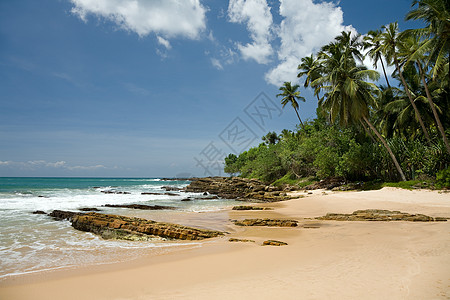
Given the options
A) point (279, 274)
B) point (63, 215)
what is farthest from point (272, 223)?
point (63, 215)

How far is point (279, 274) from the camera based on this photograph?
413 centimetres

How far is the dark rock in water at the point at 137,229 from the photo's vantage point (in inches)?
314

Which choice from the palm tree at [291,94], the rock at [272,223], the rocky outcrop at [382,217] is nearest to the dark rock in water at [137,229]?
the rock at [272,223]

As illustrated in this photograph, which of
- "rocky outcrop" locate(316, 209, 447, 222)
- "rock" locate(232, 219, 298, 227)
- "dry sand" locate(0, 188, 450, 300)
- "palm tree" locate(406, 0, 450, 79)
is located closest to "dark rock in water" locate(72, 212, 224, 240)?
"dry sand" locate(0, 188, 450, 300)

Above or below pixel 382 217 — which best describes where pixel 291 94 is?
above

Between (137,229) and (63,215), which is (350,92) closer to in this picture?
(137,229)

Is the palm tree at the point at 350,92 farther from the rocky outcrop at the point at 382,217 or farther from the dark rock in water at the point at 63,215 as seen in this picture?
the dark rock in water at the point at 63,215

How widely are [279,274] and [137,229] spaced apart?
579 cm

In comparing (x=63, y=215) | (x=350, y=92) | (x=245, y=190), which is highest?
(x=350, y=92)

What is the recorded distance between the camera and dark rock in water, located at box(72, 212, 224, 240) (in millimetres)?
7969

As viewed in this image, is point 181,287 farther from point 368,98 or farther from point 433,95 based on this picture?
point 433,95

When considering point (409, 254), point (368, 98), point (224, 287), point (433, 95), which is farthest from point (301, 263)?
point (433, 95)

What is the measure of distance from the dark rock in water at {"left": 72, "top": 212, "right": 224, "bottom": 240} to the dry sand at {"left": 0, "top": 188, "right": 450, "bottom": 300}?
4.63 ft

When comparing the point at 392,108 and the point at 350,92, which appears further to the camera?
the point at 392,108
